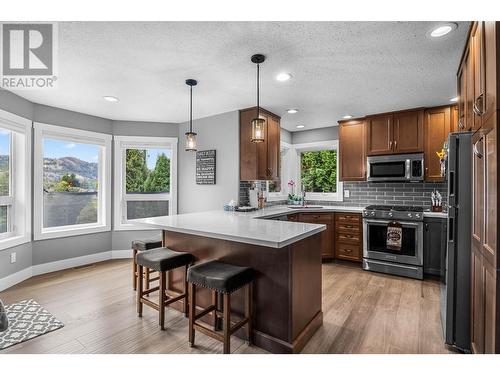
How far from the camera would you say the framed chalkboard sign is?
405cm

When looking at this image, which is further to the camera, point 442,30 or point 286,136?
point 286,136

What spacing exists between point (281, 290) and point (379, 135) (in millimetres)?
3093

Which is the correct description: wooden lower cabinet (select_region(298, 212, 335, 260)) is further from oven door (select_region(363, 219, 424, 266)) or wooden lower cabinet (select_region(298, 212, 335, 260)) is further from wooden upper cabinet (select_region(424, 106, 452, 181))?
wooden upper cabinet (select_region(424, 106, 452, 181))

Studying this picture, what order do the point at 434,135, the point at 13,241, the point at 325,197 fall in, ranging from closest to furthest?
the point at 13,241
the point at 434,135
the point at 325,197

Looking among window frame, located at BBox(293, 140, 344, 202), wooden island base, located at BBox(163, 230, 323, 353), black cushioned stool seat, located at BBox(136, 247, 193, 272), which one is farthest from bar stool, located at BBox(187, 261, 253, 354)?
window frame, located at BBox(293, 140, 344, 202)

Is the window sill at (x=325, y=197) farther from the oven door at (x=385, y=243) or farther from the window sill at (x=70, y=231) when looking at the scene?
the window sill at (x=70, y=231)

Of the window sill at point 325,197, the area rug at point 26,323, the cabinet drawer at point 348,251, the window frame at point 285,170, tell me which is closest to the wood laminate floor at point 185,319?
the area rug at point 26,323

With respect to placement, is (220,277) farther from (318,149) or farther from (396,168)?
(318,149)

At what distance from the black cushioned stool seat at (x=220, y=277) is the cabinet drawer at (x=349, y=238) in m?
2.56

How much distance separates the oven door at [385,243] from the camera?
3430mm

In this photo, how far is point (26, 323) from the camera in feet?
7.50

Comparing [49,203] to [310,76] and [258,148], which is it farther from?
[310,76]

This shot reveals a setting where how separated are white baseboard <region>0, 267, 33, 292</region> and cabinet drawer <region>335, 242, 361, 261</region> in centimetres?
434

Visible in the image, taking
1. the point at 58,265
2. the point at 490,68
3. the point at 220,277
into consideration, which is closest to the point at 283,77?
the point at 490,68
